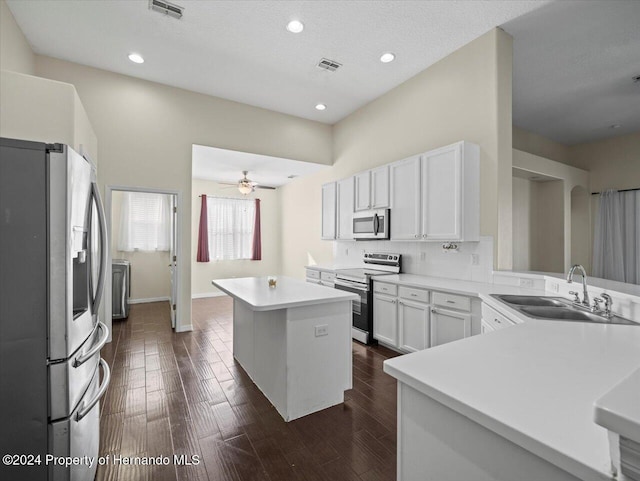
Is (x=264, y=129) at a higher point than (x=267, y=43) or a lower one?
lower

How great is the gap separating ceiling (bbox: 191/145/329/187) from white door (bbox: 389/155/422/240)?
89.3 inches

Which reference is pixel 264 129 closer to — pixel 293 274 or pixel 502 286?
pixel 293 274

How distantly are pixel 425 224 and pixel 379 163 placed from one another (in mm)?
1601

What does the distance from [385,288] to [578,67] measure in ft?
11.6

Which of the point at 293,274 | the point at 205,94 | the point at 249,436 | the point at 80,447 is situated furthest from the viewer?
the point at 293,274

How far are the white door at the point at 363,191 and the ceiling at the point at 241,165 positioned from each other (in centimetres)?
148

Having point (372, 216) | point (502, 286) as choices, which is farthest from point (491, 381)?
→ point (372, 216)

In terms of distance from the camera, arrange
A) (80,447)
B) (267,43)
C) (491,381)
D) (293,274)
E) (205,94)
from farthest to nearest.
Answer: (293,274), (205,94), (267,43), (80,447), (491,381)

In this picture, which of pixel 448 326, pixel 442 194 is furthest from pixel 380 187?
pixel 448 326

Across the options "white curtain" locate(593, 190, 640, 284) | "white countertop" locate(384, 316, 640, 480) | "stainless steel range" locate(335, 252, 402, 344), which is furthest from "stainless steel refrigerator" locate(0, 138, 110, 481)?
"white curtain" locate(593, 190, 640, 284)

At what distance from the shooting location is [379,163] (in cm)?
474

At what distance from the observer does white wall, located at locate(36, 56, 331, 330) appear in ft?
13.1

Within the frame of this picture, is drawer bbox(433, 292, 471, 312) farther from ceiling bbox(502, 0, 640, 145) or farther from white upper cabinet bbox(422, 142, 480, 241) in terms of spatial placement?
ceiling bbox(502, 0, 640, 145)

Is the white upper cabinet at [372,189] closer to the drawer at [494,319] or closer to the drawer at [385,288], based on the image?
the drawer at [385,288]
